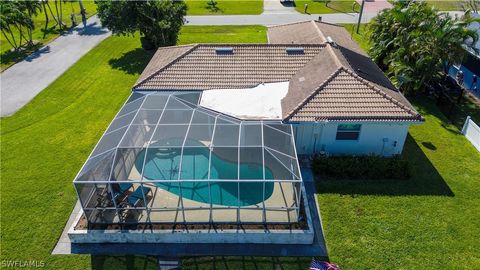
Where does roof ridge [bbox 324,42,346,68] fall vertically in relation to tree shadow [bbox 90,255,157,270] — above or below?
above

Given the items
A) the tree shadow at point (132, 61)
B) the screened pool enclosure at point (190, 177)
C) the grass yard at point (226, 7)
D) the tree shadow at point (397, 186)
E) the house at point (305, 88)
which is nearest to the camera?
the screened pool enclosure at point (190, 177)

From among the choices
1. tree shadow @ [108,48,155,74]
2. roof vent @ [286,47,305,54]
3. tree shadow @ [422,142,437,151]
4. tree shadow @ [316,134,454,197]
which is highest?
roof vent @ [286,47,305,54]

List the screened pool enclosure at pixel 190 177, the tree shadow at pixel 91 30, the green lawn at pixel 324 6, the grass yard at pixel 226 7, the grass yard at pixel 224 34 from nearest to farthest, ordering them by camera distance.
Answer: the screened pool enclosure at pixel 190 177 < the grass yard at pixel 224 34 < the tree shadow at pixel 91 30 < the green lawn at pixel 324 6 < the grass yard at pixel 226 7

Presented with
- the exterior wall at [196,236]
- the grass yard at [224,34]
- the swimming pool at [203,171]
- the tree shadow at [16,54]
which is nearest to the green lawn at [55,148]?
the exterior wall at [196,236]

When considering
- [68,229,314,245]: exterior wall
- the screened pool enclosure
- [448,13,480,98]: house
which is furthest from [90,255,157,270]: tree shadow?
[448,13,480,98]: house

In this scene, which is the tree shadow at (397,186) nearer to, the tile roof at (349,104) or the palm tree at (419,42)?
the tile roof at (349,104)

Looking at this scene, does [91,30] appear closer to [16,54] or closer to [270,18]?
[16,54]

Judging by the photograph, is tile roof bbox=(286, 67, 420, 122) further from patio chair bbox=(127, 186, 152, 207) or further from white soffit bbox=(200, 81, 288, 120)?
patio chair bbox=(127, 186, 152, 207)
